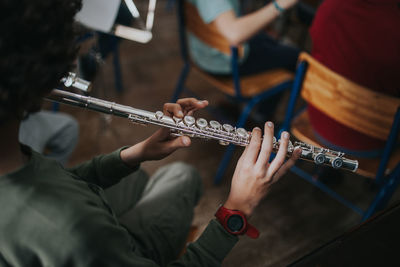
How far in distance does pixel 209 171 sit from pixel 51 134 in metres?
0.71

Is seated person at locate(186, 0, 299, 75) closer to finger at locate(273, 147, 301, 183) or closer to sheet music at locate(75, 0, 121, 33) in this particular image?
sheet music at locate(75, 0, 121, 33)

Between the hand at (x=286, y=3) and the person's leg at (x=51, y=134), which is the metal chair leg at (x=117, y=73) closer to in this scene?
the person's leg at (x=51, y=134)

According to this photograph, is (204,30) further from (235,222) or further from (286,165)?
(235,222)

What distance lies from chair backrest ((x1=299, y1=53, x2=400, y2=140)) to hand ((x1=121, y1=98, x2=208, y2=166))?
415 millimetres

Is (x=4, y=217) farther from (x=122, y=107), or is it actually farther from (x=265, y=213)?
(x=265, y=213)

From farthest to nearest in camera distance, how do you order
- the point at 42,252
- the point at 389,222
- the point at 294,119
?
the point at 294,119 < the point at 389,222 < the point at 42,252

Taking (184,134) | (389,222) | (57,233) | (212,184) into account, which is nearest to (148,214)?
(184,134)

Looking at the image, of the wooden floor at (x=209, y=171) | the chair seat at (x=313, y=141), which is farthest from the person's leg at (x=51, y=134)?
the chair seat at (x=313, y=141)

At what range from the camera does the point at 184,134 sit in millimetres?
704

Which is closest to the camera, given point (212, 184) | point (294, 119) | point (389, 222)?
point (389, 222)

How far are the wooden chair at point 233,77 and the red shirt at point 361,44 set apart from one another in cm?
30

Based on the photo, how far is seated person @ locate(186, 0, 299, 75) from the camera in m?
1.16

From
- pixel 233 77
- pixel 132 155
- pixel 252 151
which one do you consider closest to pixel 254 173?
pixel 252 151

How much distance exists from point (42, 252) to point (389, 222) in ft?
1.92
